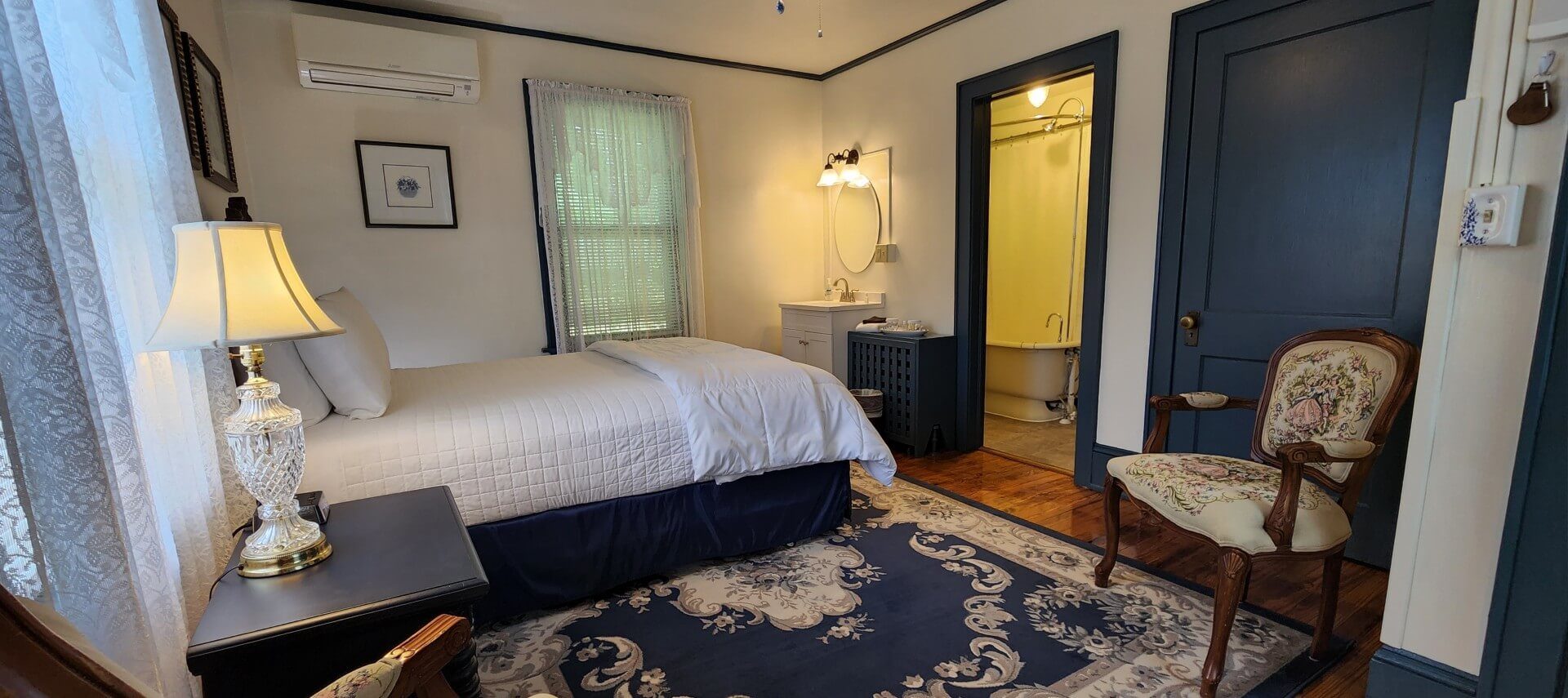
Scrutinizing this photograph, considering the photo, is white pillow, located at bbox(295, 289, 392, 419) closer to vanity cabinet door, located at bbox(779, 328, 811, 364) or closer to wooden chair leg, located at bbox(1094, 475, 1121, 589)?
wooden chair leg, located at bbox(1094, 475, 1121, 589)

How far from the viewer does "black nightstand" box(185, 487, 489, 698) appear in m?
0.99

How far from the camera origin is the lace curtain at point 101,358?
707 millimetres

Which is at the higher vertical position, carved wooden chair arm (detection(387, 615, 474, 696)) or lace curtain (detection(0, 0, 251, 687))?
lace curtain (detection(0, 0, 251, 687))

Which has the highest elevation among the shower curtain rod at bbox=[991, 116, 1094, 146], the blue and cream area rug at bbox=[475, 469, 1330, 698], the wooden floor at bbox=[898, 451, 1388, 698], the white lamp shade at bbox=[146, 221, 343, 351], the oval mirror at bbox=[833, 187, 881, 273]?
the shower curtain rod at bbox=[991, 116, 1094, 146]

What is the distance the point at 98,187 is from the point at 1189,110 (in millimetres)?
3239

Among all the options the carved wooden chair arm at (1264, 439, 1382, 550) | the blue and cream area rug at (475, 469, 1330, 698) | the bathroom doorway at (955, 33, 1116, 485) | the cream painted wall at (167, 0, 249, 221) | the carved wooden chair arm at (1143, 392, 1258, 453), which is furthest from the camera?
the bathroom doorway at (955, 33, 1116, 485)

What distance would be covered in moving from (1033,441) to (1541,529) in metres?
2.79

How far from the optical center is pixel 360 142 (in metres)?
3.22

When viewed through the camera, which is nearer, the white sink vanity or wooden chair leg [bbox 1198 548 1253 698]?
wooden chair leg [bbox 1198 548 1253 698]

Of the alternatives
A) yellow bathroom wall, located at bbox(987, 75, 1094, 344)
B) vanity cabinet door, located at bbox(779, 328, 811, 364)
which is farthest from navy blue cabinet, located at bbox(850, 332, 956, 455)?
yellow bathroom wall, located at bbox(987, 75, 1094, 344)

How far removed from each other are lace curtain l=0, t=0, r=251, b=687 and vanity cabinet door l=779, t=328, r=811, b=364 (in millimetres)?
3174

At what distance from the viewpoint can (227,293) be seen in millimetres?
1090

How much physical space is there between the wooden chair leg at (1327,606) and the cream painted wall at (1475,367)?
0.55 feet

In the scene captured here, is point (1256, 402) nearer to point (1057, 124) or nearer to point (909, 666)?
point (909, 666)
